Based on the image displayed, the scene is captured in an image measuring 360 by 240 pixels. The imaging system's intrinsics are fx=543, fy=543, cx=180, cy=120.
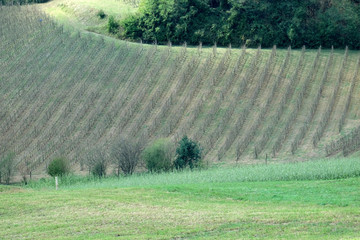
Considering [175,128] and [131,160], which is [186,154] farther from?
[175,128]

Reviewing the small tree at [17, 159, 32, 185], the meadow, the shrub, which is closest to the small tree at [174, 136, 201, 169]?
the meadow

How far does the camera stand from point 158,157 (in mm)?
39812

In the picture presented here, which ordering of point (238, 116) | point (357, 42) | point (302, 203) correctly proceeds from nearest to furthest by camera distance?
point (302, 203) → point (238, 116) → point (357, 42)

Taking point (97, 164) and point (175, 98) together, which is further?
point (175, 98)

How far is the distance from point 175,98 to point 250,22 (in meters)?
17.3

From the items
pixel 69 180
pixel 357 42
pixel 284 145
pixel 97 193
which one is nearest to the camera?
pixel 97 193

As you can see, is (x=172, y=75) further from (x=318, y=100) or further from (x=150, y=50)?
(x=318, y=100)

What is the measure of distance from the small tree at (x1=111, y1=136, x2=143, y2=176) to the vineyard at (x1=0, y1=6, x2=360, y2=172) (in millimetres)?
5464

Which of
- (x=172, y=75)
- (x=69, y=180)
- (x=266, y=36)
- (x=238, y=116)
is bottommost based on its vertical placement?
(x=69, y=180)

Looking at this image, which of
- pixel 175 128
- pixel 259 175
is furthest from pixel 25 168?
pixel 259 175

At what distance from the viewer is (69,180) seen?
127 ft

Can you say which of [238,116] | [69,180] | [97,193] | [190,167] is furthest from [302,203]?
[238,116]

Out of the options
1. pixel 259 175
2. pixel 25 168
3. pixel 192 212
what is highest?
pixel 192 212

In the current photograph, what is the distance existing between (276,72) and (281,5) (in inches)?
474
